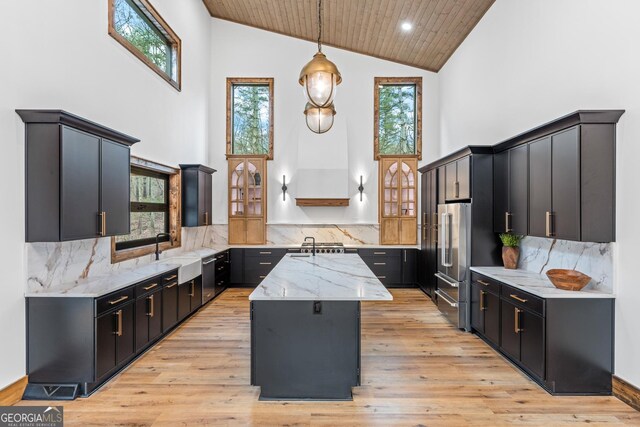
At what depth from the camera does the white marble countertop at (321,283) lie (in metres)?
2.57

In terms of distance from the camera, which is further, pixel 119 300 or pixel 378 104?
pixel 378 104

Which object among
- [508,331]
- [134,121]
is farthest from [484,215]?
[134,121]

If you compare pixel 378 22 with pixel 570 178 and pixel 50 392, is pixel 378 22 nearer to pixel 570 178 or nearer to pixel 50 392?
pixel 570 178

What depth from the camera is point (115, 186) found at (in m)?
3.48

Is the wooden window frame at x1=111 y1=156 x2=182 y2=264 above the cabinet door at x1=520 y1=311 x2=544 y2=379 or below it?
above

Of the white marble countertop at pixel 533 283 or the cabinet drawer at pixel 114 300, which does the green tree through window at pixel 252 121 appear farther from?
the white marble countertop at pixel 533 283

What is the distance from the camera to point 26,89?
2.80 m

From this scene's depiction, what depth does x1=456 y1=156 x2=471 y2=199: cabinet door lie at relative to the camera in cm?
442

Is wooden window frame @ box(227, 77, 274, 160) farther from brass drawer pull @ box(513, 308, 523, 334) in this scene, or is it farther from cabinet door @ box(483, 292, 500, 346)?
brass drawer pull @ box(513, 308, 523, 334)

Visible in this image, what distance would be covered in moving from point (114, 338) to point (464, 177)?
4.34 m

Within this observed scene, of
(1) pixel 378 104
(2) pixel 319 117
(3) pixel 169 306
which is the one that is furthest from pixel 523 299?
(1) pixel 378 104

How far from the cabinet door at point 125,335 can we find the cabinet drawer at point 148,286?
6.3 inches

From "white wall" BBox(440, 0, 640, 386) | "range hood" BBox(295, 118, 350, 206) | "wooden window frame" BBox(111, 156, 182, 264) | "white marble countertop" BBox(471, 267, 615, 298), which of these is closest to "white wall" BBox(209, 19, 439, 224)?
"range hood" BBox(295, 118, 350, 206)

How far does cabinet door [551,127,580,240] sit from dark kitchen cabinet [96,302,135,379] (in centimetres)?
405
